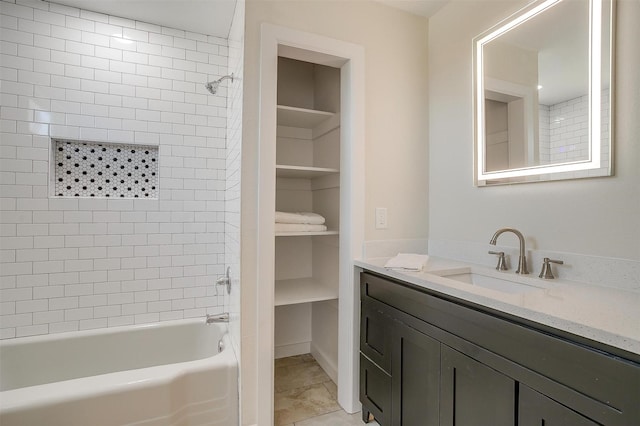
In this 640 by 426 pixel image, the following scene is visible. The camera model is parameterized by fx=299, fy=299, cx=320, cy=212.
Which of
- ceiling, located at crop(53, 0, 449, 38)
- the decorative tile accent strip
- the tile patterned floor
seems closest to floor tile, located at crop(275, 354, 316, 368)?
the tile patterned floor

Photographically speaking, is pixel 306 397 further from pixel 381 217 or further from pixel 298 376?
pixel 381 217

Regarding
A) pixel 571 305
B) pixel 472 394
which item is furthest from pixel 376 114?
pixel 472 394

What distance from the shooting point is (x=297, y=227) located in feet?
6.46

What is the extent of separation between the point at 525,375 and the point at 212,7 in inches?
100

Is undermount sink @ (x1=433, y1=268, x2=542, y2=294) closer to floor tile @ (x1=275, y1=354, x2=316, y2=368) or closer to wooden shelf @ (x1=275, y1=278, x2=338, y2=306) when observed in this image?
wooden shelf @ (x1=275, y1=278, x2=338, y2=306)

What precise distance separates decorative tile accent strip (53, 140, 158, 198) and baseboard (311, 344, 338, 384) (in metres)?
1.81

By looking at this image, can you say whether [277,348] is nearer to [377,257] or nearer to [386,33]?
[377,257]

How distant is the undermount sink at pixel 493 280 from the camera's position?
1.37 m

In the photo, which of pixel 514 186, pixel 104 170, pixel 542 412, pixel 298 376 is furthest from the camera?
pixel 298 376

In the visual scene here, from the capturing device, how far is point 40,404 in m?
1.30

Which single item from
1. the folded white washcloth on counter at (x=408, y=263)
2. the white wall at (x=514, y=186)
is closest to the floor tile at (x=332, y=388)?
the folded white washcloth on counter at (x=408, y=263)

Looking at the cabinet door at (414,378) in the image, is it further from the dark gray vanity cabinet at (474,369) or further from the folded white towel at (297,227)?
the folded white towel at (297,227)

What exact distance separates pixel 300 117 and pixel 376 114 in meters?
0.57

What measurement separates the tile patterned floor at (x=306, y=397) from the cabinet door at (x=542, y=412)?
43.2 inches
